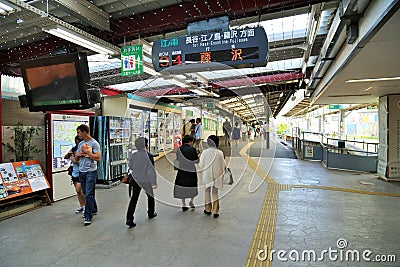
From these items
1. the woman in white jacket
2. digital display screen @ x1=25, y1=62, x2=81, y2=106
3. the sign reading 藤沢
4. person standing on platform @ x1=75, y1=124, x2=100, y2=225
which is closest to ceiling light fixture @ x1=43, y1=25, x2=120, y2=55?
the sign reading 藤沢

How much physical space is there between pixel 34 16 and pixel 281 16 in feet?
13.5

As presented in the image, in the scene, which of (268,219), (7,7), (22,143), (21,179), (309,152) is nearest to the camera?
(7,7)

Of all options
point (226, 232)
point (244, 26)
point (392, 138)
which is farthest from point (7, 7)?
point (392, 138)

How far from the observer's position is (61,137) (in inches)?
220

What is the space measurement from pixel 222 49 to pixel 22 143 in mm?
4192

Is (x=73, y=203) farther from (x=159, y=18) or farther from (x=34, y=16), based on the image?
(x=159, y=18)

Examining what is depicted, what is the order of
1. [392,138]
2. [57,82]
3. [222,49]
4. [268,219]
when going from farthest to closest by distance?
[392,138]
[57,82]
[268,219]
[222,49]

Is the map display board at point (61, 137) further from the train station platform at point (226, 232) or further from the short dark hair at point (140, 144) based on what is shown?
the short dark hair at point (140, 144)

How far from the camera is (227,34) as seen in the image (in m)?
4.17

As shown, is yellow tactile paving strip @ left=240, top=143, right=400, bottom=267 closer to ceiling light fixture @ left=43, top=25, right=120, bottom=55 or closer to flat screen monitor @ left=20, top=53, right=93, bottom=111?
flat screen monitor @ left=20, top=53, right=93, bottom=111

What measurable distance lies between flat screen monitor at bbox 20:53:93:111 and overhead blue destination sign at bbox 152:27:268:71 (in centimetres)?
131

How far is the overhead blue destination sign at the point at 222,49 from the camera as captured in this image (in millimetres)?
4051

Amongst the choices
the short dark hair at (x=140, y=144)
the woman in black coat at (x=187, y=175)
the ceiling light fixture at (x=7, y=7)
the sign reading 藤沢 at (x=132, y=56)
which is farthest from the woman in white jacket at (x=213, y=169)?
the ceiling light fixture at (x=7, y=7)

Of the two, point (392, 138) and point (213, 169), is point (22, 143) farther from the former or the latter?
point (392, 138)
